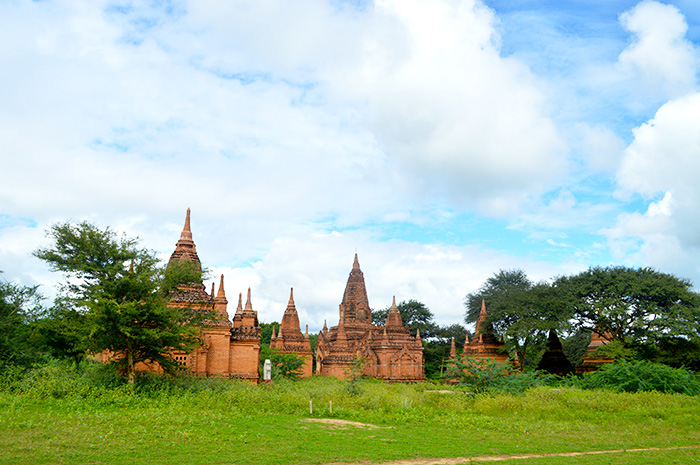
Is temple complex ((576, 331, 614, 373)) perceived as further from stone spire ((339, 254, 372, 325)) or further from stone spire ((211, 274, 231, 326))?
stone spire ((211, 274, 231, 326))

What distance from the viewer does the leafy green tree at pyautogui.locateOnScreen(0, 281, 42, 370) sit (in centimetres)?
2147

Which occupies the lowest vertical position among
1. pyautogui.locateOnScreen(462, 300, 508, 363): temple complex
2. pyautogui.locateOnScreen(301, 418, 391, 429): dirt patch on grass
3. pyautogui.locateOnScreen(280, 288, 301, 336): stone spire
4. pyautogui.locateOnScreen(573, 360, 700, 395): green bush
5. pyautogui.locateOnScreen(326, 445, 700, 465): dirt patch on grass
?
pyautogui.locateOnScreen(326, 445, 700, 465): dirt patch on grass

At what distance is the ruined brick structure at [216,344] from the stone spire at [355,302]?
75.1ft

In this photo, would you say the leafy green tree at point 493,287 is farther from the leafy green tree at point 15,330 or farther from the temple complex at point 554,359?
the leafy green tree at point 15,330

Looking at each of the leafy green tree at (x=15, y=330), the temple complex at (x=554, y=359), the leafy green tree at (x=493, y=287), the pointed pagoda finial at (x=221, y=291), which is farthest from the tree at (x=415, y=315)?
the leafy green tree at (x=15, y=330)

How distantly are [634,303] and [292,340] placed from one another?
1099 inches

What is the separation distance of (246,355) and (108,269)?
9377 mm

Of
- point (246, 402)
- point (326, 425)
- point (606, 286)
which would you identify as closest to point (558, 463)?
point (326, 425)

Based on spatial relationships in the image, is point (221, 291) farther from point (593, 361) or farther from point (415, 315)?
point (415, 315)

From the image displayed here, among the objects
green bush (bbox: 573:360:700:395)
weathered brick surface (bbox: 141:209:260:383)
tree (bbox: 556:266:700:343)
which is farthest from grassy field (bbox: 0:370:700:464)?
tree (bbox: 556:266:700:343)

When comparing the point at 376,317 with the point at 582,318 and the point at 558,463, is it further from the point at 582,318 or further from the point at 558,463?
the point at 558,463

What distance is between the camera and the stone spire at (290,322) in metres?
48.5

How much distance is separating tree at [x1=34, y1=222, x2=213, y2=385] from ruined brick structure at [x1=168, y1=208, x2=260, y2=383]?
12.1ft

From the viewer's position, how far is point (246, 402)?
18156 mm
